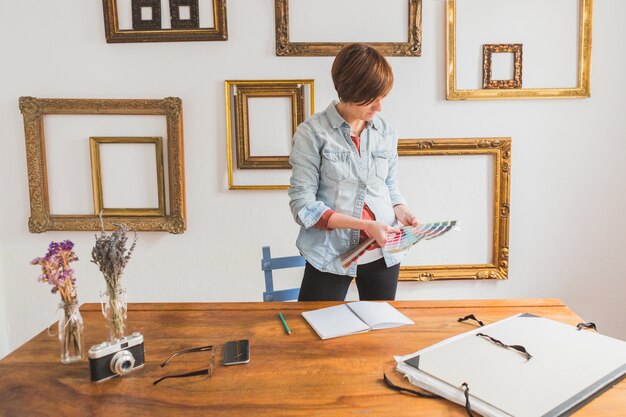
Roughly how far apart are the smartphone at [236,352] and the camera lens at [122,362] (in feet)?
0.69

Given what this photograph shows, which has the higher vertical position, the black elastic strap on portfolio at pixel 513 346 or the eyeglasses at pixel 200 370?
the black elastic strap on portfolio at pixel 513 346

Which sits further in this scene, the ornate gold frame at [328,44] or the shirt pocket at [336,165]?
the ornate gold frame at [328,44]

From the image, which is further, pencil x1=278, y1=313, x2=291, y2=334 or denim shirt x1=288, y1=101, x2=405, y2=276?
denim shirt x1=288, y1=101, x2=405, y2=276

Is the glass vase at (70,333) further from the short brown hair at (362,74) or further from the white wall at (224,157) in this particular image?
the white wall at (224,157)

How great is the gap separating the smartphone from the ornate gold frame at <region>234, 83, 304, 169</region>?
1.29 meters

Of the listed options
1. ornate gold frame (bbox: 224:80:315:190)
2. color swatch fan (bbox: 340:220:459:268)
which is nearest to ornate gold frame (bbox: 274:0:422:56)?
ornate gold frame (bbox: 224:80:315:190)

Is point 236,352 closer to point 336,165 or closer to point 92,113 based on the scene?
point 336,165

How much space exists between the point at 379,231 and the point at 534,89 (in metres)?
1.42

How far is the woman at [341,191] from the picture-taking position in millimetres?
1575

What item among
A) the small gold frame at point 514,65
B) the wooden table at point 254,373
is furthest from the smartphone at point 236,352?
the small gold frame at point 514,65

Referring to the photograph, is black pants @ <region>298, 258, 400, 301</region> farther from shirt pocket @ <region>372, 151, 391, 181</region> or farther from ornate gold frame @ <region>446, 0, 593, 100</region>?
ornate gold frame @ <region>446, 0, 593, 100</region>

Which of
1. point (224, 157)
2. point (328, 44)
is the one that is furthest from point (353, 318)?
point (328, 44)

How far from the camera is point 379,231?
1.46m

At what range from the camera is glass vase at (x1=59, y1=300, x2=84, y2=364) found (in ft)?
3.43
